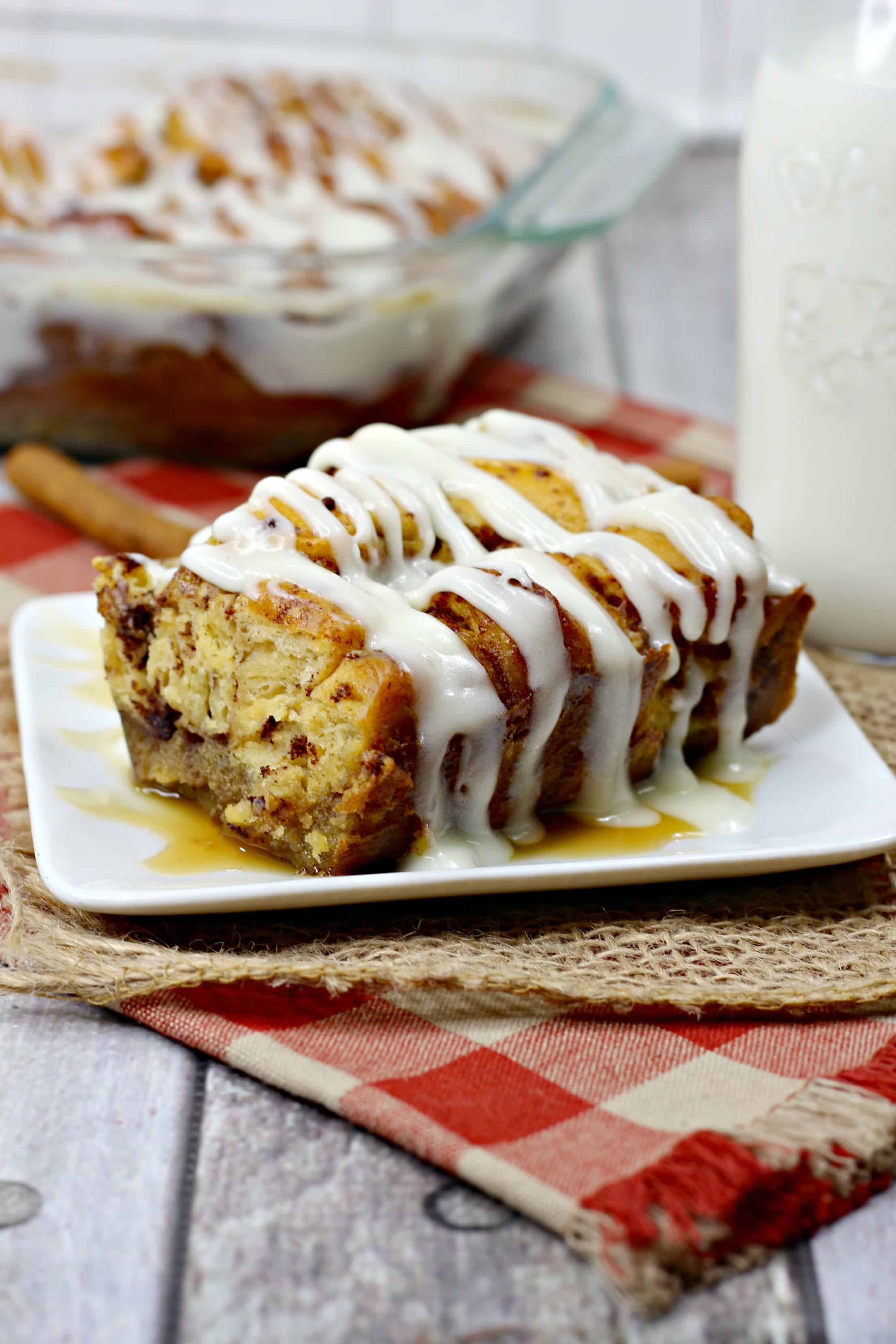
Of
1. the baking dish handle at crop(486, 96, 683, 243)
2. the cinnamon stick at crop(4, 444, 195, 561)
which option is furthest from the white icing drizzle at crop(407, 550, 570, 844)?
the baking dish handle at crop(486, 96, 683, 243)

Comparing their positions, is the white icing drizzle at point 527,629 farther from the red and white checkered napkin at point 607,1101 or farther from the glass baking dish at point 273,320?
the glass baking dish at point 273,320

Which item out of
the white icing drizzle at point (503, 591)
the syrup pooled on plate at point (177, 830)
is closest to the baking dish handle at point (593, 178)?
the white icing drizzle at point (503, 591)

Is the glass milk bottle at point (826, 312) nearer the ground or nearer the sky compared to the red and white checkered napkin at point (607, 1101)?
nearer the sky

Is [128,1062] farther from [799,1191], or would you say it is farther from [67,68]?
[67,68]

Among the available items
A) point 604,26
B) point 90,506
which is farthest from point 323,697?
point 604,26

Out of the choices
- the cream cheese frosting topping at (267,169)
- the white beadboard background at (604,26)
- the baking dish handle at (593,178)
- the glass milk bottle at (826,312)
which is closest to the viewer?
the glass milk bottle at (826,312)

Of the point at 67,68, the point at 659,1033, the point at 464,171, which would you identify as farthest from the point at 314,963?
the point at 67,68
